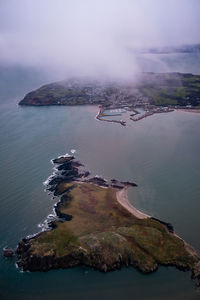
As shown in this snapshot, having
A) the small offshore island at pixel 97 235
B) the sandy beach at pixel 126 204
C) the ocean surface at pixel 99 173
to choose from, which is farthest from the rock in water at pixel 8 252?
the sandy beach at pixel 126 204

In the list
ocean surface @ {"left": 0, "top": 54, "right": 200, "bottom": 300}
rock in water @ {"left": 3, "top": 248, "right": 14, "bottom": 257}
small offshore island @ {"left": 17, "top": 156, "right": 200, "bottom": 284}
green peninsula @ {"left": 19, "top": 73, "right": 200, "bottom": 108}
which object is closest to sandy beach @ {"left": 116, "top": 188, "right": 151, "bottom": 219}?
small offshore island @ {"left": 17, "top": 156, "right": 200, "bottom": 284}

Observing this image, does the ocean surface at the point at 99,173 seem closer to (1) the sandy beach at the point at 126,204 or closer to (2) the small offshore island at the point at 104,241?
(1) the sandy beach at the point at 126,204

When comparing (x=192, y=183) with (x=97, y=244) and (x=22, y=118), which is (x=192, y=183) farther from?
(x=22, y=118)

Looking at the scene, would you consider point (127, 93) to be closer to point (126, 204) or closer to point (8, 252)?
point (126, 204)

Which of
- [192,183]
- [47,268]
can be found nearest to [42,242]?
[47,268]

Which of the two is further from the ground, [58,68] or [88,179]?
[58,68]

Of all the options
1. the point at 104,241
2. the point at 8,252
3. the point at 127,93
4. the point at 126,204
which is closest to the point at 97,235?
the point at 104,241
